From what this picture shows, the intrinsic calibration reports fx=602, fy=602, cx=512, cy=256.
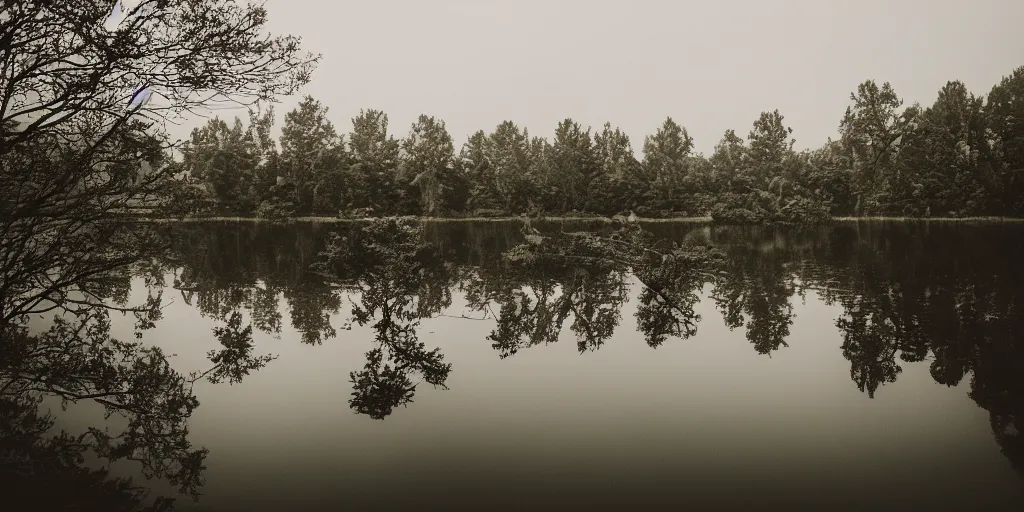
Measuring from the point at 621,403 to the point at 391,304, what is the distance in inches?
325

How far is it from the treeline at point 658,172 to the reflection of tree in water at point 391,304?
104ft

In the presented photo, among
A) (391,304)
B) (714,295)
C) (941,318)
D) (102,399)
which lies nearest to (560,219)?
(714,295)

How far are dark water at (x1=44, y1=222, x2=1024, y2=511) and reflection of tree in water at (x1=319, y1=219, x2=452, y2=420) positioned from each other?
0.23m

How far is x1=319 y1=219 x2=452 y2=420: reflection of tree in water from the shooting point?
9039mm

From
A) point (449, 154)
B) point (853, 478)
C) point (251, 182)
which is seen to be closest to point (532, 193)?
point (449, 154)

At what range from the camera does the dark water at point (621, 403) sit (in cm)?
600

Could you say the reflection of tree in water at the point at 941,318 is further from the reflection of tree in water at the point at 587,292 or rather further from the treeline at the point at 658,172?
the treeline at the point at 658,172

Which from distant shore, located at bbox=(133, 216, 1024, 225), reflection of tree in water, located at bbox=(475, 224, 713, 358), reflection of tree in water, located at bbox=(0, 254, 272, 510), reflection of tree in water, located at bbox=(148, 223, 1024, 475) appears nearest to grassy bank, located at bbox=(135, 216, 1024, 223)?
distant shore, located at bbox=(133, 216, 1024, 225)

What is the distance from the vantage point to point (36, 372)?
9125mm

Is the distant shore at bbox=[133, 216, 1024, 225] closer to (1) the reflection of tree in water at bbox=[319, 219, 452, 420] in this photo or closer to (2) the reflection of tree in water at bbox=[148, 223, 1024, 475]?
(2) the reflection of tree in water at bbox=[148, 223, 1024, 475]

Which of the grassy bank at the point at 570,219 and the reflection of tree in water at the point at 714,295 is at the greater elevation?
the grassy bank at the point at 570,219

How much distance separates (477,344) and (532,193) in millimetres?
56600

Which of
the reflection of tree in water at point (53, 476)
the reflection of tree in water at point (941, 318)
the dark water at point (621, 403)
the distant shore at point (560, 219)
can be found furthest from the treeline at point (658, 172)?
the reflection of tree in water at point (53, 476)

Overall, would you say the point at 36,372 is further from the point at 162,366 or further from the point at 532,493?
the point at 532,493
